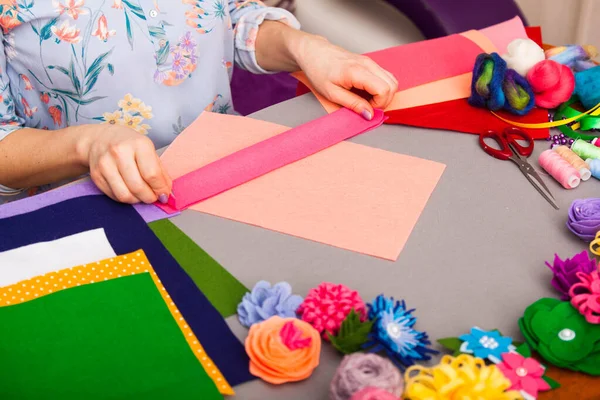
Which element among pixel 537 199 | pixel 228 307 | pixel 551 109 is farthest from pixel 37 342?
pixel 551 109

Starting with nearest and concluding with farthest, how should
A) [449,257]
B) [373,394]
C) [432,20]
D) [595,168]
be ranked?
1. [373,394]
2. [449,257]
3. [595,168]
4. [432,20]

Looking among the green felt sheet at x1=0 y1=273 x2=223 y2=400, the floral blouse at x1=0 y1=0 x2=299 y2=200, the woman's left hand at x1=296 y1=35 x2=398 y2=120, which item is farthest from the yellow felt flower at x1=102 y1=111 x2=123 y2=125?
the green felt sheet at x1=0 y1=273 x2=223 y2=400

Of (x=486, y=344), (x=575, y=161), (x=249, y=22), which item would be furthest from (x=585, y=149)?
(x=249, y=22)

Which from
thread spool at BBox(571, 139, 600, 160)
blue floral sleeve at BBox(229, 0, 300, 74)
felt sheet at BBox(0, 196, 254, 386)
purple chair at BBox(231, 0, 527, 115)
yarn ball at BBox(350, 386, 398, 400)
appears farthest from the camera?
purple chair at BBox(231, 0, 527, 115)

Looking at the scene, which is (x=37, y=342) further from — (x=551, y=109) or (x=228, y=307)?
(x=551, y=109)

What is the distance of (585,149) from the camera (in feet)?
2.71

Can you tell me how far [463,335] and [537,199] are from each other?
0.87ft

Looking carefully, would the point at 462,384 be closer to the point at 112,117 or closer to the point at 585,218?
the point at 585,218

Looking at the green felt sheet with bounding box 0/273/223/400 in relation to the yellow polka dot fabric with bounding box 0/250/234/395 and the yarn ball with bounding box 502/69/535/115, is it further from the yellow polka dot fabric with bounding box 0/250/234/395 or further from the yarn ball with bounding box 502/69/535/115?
the yarn ball with bounding box 502/69/535/115

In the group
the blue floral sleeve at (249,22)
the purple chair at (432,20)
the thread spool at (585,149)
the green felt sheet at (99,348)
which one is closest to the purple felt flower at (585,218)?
the thread spool at (585,149)

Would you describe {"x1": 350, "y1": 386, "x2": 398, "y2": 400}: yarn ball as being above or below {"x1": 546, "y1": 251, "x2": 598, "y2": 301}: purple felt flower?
below

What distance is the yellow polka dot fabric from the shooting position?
0.63m

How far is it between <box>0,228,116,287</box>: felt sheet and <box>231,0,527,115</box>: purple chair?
938mm

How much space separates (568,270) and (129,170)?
0.49 metres
